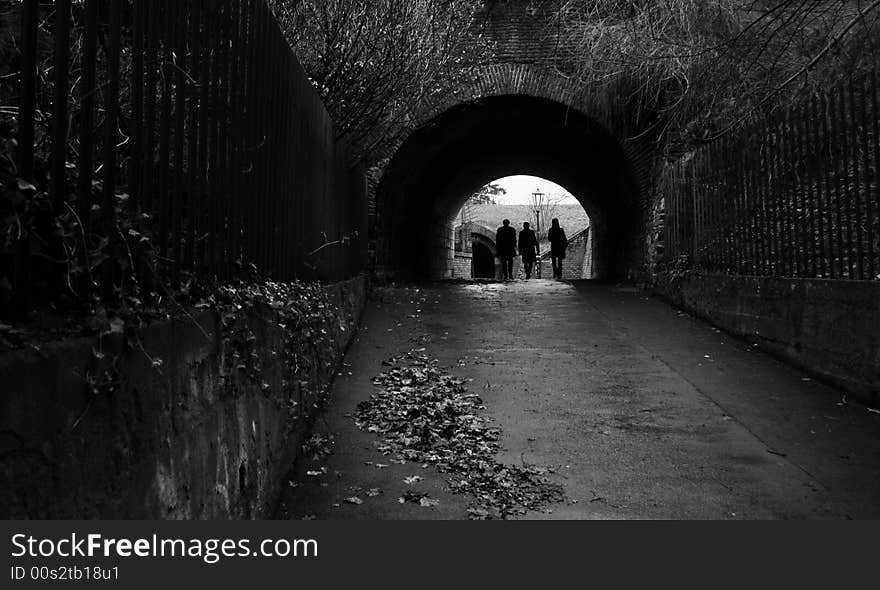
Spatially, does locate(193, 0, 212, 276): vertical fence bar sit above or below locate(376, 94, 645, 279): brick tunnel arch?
below

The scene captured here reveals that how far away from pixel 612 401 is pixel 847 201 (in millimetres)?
2559

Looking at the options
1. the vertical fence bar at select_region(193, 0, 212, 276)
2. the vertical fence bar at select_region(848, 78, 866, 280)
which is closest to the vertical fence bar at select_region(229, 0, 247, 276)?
the vertical fence bar at select_region(193, 0, 212, 276)

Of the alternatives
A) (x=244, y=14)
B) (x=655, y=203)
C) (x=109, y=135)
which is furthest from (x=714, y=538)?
(x=655, y=203)

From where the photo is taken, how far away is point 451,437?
184 inches

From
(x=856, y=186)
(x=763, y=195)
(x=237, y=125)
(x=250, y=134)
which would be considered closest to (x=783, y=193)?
(x=763, y=195)

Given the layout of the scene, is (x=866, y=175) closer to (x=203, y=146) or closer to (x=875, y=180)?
(x=875, y=180)

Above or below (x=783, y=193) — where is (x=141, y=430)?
below

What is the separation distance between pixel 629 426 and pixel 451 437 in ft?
4.30

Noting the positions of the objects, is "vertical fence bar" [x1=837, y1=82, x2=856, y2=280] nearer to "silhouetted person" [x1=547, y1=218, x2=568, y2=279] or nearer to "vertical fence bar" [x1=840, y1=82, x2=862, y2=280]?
"vertical fence bar" [x1=840, y1=82, x2=862, y2=280]

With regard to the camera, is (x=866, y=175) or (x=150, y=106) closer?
(x=150, y=106)

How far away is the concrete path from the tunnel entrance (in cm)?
3574

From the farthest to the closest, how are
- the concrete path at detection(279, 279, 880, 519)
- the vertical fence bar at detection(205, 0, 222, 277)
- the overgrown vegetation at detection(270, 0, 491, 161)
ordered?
the overgrown vegetation at detection(270, 0, 491, 161), the concrete path at detection(279, 279, 880, 519), the vertical fence bar at detection(205, 0, 222, 277)

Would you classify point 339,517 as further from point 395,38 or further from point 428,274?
point 428,274

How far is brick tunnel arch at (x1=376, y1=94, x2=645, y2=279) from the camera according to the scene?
12.6 meters
